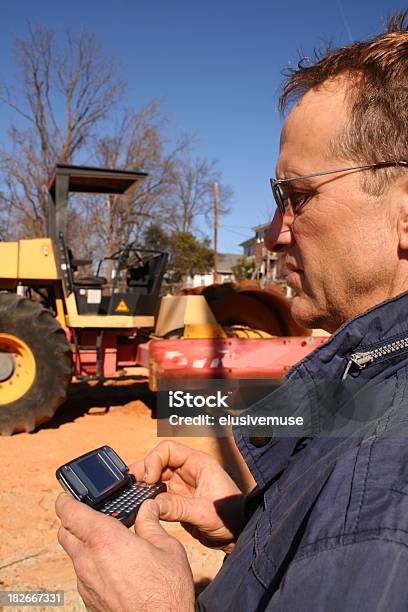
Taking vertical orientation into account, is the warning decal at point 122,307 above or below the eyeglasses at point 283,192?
below

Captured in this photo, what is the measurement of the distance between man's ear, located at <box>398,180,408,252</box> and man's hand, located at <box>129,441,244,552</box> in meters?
0.98

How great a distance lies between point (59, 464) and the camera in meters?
5.30

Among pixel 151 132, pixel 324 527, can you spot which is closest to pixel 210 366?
pixel 324 527

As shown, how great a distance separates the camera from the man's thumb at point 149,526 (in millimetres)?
1164

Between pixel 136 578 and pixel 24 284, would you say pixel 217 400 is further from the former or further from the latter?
pixel 136 578

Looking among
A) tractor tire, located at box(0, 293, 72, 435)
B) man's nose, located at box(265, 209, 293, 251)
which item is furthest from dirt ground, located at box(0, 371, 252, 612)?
man's nose, located at box(265, 209, 293, 251)

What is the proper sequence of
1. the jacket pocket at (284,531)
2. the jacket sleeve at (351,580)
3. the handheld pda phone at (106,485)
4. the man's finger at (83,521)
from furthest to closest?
the handheld pda phone at (106,485) < the man's finger at (83,521) < the jacket pocket at (284,531) < the jacket sleeve at (351,580)

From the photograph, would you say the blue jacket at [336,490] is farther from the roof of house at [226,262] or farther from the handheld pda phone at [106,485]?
the roof of house at [226,262]

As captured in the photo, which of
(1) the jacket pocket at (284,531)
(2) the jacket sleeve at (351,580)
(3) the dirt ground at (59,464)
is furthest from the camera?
(3) the dirt ground at (59,464)

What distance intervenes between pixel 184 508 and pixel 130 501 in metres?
0.27

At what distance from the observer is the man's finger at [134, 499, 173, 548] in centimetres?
116

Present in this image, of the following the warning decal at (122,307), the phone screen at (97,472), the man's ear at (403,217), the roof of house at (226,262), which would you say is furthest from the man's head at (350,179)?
the roof of house at (226,262)

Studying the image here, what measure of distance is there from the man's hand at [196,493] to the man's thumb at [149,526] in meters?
0.32

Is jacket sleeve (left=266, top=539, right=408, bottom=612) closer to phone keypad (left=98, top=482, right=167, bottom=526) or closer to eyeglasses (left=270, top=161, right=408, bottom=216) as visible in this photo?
phone keypad (left=98, top=482, right=167, bottom=526)
